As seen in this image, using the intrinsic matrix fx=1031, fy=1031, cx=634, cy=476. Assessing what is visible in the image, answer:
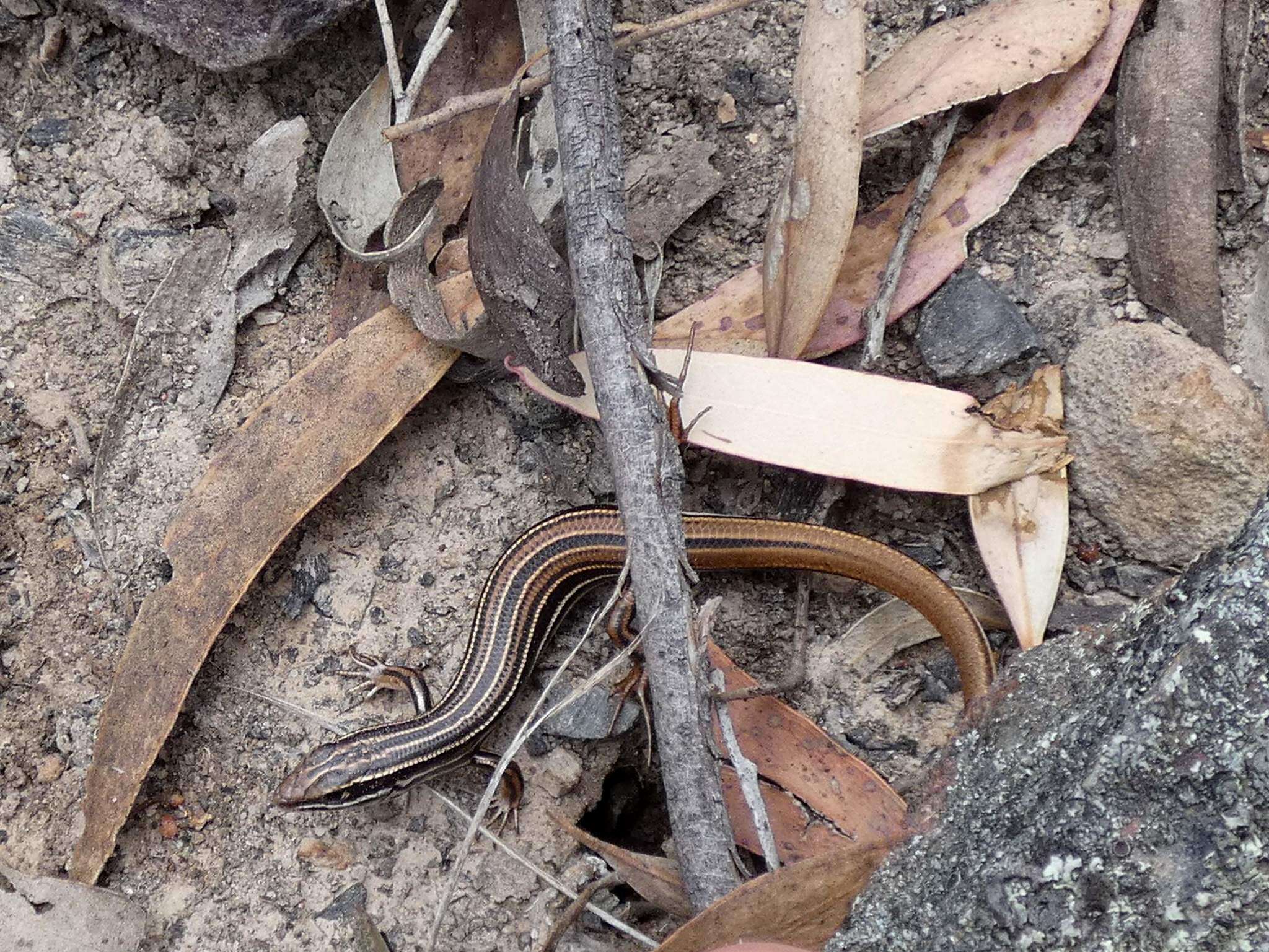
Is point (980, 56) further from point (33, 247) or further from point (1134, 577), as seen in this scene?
point (33, 247)

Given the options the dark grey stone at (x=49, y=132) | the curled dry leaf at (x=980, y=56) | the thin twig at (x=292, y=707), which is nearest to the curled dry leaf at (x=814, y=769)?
the thin twig at (x=292, y=707)

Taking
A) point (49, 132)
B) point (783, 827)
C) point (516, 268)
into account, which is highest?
point (49, 132)

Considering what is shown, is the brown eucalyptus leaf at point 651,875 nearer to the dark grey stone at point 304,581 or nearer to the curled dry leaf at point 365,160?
the dark grey stone at point 304,581

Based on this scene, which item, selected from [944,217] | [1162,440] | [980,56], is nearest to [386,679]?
[944,217]

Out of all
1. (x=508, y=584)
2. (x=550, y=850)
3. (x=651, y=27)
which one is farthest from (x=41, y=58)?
(x=550, y=850)

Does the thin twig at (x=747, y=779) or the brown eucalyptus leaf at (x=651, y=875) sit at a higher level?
the thin twig at (x=747, y=779)

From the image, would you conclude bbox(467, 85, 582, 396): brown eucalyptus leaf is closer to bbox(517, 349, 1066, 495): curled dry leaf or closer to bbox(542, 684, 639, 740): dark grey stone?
bbox(517, 349, 1066, 495): curled dry leaf

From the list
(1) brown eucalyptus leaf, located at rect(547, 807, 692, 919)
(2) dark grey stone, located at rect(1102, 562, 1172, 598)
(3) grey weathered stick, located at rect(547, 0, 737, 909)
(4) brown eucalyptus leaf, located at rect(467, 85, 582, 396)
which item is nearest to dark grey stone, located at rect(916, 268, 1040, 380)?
(2) dark grey stone, located at rect(1102, 562, 1172, 598)
